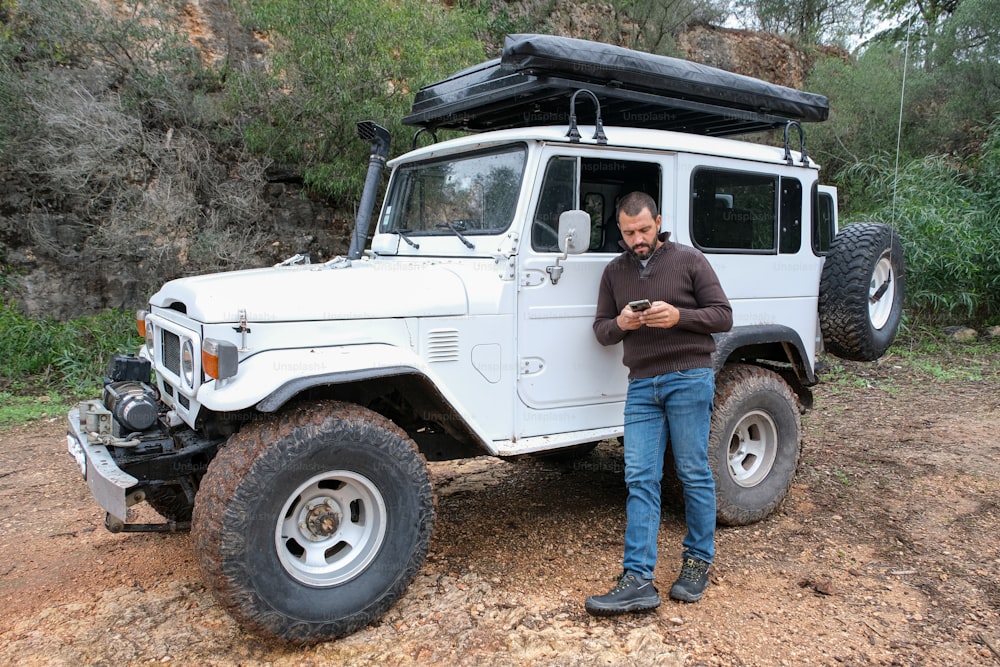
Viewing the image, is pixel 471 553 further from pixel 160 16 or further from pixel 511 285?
pixel 160 16

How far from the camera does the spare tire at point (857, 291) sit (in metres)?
4.45

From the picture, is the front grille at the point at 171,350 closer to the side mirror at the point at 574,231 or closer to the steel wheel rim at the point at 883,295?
the side mirror at the point at 574,231

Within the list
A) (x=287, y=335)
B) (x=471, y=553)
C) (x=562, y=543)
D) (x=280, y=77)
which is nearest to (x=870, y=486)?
(x=562, y=543)

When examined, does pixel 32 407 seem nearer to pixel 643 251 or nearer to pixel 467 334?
pixel 467 334

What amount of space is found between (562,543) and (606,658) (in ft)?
3.65

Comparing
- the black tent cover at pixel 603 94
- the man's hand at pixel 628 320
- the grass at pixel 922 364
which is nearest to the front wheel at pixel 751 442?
the man's hand at pixel 628 320

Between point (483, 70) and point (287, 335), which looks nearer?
point (287, 335)

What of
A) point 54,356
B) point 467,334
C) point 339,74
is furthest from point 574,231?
point 54,356

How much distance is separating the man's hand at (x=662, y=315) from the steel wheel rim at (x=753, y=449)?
4.63 feet

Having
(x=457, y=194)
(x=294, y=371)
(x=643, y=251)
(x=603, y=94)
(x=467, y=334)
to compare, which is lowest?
(x=294, y=371)

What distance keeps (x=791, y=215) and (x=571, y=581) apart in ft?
8.52

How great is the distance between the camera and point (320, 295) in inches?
119

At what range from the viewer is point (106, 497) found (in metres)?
2.78

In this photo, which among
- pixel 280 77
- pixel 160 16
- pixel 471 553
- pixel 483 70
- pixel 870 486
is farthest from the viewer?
pixel 160 16
